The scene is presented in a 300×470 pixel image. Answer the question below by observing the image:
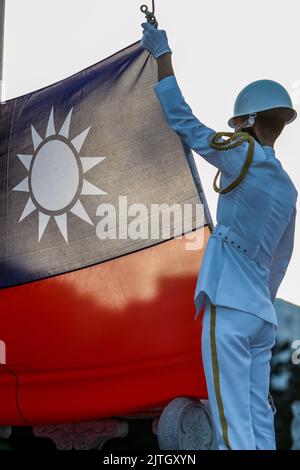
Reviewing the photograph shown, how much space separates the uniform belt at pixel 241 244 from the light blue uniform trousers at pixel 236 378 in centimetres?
25

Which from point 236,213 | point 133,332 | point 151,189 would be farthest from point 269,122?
point 133,332

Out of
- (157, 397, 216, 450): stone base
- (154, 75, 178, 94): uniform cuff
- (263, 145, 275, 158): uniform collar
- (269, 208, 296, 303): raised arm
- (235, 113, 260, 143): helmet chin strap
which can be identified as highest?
(154, 75, 178, 94): uniform cuff

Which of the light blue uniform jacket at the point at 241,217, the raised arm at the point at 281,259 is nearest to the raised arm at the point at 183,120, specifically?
the light blue uniform jacket at the point at 241,217

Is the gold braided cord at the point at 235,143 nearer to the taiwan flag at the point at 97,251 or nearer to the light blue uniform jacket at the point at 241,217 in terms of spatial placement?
the light blue uniform jacket at the point at 241,217

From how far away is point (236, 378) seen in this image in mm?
3086

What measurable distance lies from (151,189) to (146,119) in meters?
0.39

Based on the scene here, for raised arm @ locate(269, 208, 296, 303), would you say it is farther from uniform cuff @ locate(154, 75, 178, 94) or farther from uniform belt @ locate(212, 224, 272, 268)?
uniform cuff @ locate(154, 75, 178, 94)

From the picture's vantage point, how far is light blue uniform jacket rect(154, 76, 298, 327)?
3.22 meters

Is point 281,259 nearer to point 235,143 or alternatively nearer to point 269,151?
point 269,151

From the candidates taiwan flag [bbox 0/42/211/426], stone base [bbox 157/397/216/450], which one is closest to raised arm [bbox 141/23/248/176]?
taiwan flag [bbox 0/42/211/426]

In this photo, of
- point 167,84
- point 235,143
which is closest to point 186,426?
point 235,143

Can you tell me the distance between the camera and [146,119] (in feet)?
14.9

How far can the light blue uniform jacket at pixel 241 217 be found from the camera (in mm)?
3220

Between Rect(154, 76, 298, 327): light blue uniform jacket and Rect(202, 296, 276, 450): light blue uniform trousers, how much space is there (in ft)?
0.21
